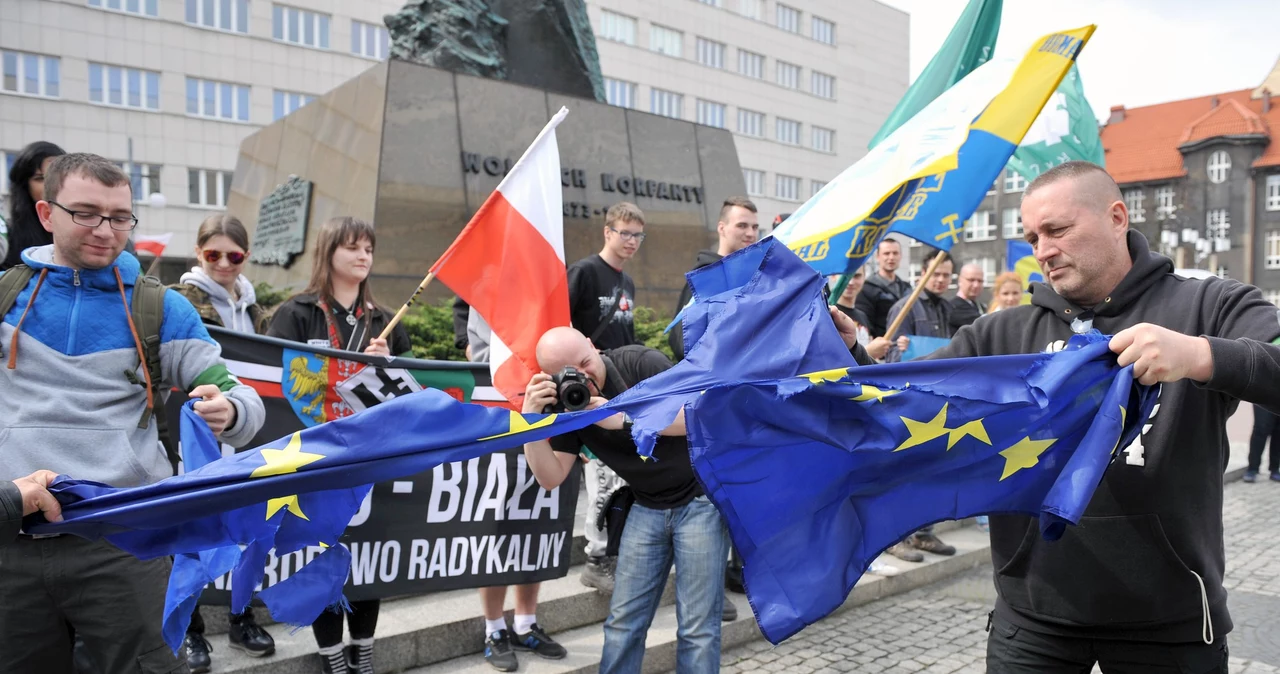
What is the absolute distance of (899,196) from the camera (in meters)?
4.52

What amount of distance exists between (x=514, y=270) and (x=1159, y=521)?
311 cm

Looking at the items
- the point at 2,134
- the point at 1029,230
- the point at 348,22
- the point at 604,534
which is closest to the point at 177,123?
the point at 2,134

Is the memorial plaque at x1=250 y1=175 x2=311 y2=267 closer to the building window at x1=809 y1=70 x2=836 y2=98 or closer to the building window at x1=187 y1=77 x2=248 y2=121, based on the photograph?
the building window at x1=187 y1=77 x2=248 y2=121

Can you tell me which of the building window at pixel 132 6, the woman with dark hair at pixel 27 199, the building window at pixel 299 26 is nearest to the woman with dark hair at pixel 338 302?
the woman with dark hair at pixel 27 199

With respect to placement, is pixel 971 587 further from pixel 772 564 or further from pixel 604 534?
pixel 772 564

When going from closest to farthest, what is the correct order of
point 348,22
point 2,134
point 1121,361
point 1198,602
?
point 1121,361 → point 1198,602 → point 2,134 → point 348,22

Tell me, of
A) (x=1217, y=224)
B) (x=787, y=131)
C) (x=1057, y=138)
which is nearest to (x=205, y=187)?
(x=787, y=131)

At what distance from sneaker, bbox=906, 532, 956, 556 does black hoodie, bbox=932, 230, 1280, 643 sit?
475 cm

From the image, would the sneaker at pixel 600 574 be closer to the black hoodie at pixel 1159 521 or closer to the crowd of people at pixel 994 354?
the crowd of people at pixel 994 354

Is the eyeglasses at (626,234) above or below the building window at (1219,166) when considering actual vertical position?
below

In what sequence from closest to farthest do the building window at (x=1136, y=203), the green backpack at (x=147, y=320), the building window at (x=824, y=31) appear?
the green backpack at (x=147, y=320) < the building window at (x=824, y=31) < the building window at (x=1136, y=203)

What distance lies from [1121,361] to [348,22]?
134 feet

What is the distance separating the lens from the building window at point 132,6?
33.5 m

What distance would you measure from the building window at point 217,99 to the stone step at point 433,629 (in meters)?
35.7
